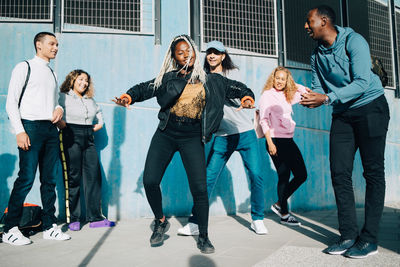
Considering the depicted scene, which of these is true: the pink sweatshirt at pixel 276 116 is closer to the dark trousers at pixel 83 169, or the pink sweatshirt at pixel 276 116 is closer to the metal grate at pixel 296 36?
the metal grate at pixel 296 36

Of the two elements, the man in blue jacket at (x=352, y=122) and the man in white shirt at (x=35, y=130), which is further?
the man in white shirt at (x=35, y=130)

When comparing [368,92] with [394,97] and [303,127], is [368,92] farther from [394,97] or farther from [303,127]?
[394,97]

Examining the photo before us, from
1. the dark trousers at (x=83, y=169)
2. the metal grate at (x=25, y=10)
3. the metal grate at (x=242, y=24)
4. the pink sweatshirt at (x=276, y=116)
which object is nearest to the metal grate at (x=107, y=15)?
the metal grate at (x=25, y=10)

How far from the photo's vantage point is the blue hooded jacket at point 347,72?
299cm

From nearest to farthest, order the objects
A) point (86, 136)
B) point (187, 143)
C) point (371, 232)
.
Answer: point (371, 232) → point (187, 143) → point (86, 136)

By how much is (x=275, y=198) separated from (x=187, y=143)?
9.58 feet

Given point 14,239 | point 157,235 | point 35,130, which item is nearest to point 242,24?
point 35,130

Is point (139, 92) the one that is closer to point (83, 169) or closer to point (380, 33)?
point (83, 169)

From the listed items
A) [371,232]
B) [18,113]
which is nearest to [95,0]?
[18,113]

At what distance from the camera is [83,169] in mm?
4797

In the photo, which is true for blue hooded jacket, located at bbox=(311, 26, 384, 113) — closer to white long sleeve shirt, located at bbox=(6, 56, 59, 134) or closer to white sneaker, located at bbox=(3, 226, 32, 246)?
white long sleeve shirt, located at bbox=(6, 56, 59, 134)

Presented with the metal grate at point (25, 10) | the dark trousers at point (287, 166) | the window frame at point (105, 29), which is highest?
the metal grate at point (25, 10)

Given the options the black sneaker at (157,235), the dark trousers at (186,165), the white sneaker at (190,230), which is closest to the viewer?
the dark trousers at (186,165)

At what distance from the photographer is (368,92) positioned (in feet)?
10.3
